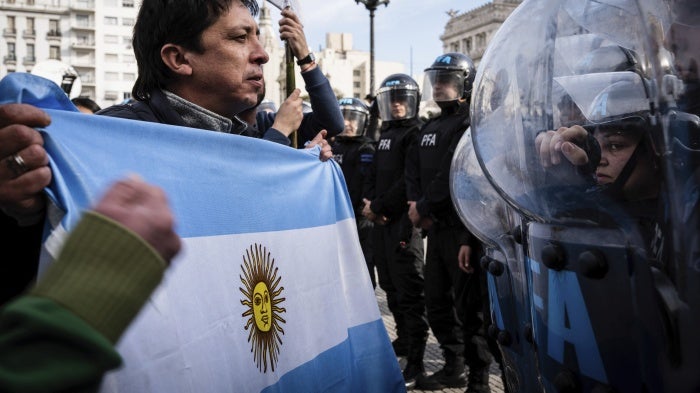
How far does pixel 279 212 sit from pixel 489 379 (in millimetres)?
3149

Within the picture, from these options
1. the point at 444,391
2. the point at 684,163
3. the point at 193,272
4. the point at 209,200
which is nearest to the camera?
the point at 684,163

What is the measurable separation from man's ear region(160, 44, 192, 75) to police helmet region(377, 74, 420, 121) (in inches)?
155

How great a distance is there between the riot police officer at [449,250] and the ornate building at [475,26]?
210 feet

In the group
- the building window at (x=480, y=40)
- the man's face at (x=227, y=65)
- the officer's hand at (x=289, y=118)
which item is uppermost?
the building window at (x=480, y=40)

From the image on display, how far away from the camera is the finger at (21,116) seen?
3.86 ft

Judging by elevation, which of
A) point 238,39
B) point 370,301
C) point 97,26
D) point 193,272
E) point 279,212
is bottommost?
point 370,301

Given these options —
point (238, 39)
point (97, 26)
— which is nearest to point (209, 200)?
point (238, 39)

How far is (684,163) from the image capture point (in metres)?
1.02

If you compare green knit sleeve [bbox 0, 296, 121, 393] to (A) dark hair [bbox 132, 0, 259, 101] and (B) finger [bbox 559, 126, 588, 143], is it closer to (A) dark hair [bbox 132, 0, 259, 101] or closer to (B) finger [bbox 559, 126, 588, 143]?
(B) finger [bbox 559, 126, 588, 143]

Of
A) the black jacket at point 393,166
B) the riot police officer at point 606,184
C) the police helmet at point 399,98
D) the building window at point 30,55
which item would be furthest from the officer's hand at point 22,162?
the building window at point 30,55

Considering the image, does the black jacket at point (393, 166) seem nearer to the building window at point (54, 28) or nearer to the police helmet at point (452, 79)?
the police helmet at point (452, 79)

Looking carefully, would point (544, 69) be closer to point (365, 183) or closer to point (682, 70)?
point (682, 70)

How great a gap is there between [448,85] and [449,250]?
1.28 meters

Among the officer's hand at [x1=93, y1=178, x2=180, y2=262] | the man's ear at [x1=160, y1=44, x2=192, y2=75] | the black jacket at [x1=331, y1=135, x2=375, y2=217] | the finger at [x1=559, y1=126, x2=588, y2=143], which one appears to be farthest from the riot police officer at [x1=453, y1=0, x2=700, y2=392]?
the black jacket at [x1=331, y1=135, x2=375, y2=217]
